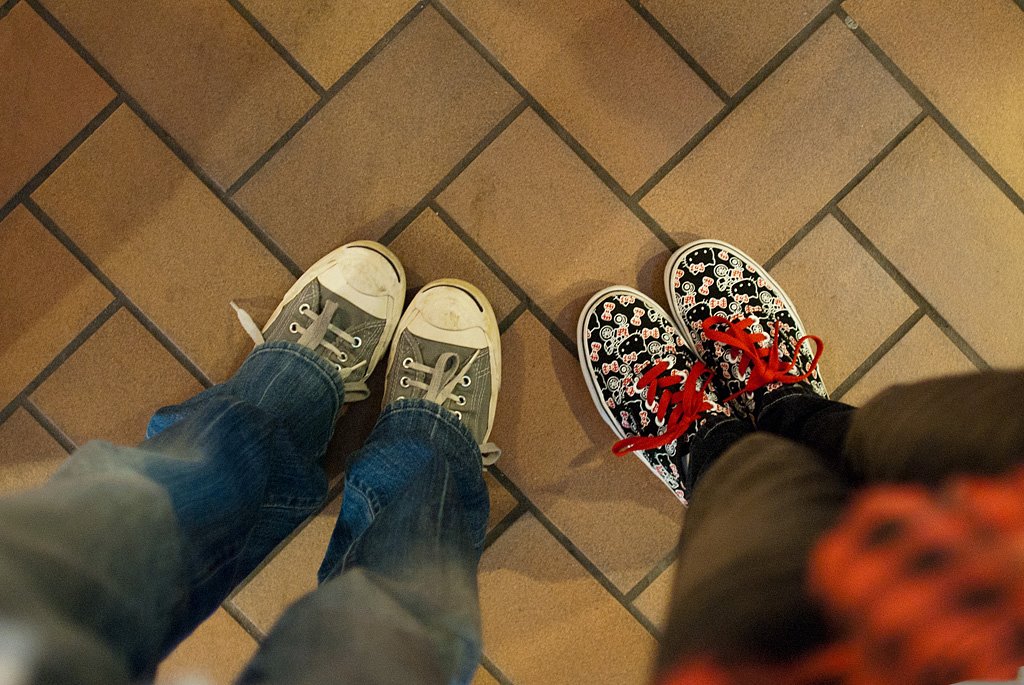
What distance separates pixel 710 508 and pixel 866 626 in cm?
21

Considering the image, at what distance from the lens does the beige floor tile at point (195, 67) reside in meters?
1.17

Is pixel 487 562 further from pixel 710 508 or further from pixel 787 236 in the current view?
pixel 787 236

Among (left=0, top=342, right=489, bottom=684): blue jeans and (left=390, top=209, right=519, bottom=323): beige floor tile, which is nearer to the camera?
(left=0, top=342, right=489, bottom=684): blue jeans

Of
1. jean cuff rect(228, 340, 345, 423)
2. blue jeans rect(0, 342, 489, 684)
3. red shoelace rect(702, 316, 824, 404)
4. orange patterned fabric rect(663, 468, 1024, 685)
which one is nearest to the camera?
orange patterned fabric rect(663, 468, 1024, 685)

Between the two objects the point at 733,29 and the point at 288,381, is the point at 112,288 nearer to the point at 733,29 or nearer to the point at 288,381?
the point at 288,381

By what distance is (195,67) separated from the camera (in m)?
1.17

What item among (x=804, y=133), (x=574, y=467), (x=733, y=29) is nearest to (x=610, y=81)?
(x=733, y=29)

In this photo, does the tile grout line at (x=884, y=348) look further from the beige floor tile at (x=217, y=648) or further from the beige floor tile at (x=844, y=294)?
the beige floor tile at (x=217, y=648)

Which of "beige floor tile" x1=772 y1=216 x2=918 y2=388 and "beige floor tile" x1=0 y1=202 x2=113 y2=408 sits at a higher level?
"beige floor tile" x1=0 y1=202 x2=113 y2=408

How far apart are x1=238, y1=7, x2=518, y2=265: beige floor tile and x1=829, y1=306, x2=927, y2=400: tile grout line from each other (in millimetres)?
731

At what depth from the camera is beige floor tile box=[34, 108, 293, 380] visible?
3.85 ft

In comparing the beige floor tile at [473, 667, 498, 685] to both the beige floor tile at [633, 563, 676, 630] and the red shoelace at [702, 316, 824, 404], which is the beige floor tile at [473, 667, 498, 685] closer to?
the beige floor tile at [633, 563, 676, 630]

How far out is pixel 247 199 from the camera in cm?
118

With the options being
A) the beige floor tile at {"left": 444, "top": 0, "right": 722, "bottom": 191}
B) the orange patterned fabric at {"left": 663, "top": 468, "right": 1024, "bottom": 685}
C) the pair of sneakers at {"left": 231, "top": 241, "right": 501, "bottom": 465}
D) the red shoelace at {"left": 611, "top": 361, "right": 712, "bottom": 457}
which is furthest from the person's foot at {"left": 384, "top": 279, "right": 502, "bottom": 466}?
the orange patterned fabric at {"left": 663, "top": 468, "right": 1024, "bottom": 685}
